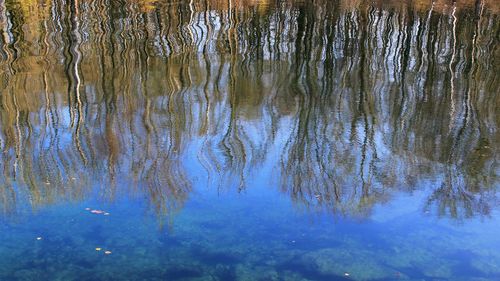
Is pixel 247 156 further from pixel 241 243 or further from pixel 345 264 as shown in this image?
pixel 345 264

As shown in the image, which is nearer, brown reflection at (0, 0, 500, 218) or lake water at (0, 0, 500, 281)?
lake water at (0, 0, 500, 281)

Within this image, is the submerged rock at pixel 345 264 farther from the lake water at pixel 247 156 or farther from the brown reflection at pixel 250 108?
the brown reflection at pixel 250 108

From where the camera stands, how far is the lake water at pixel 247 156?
5523mm

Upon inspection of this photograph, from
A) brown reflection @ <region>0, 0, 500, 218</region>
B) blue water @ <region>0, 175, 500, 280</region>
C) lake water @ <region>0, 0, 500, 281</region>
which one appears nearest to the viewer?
blue water @ <region>0, 175, 500, 280</region>

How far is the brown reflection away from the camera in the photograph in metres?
7.04

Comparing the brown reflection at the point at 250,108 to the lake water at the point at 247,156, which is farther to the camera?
the brown reflection at the point at 250,108

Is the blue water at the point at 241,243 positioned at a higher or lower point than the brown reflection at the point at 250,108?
lower

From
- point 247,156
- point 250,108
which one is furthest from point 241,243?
point 250,108

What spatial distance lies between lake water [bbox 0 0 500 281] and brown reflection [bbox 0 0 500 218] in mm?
38

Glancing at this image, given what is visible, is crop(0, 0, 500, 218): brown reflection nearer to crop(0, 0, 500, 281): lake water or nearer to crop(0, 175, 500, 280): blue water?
crop(0, 0, 500, 281): lake water

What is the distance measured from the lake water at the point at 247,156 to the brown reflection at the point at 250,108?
0.12ft

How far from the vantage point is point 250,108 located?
9.53 m

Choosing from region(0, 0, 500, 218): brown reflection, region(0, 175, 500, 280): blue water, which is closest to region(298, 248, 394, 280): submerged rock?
region(0, 175, 500, 280): blue water

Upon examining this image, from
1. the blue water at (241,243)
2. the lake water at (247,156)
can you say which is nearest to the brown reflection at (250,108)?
the lake water at (247,156)
